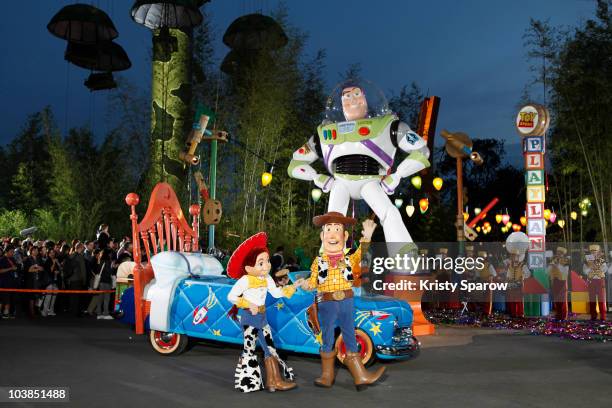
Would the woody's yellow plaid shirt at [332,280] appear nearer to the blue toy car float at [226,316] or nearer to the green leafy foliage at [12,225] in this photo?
the blue toy car float at [226,316]

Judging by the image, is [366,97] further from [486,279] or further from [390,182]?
[486,279]

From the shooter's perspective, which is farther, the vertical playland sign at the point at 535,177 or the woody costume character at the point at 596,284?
the vertical playland sign at the point at 535,177

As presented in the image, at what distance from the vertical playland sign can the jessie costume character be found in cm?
754

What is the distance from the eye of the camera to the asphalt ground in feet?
16.4

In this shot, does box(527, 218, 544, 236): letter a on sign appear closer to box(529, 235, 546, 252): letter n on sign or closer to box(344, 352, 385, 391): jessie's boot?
box(529, 235, 546, 252): letter n on sign

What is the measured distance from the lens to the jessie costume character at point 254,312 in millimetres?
5297

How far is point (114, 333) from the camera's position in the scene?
869 cm

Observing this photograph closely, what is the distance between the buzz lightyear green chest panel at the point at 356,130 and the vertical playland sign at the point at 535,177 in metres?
4.39

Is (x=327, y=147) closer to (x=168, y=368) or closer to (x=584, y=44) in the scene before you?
(x=168, y=368)

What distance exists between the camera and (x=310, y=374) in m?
6.06

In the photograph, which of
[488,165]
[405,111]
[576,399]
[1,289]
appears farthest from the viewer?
[488,165]

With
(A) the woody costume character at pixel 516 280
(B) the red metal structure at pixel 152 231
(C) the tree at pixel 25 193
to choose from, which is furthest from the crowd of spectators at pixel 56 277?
(C) the tree at pixel 25 193

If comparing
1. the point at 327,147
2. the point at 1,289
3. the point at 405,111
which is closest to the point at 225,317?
the point at 327,147

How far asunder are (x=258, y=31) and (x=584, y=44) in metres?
8.23
